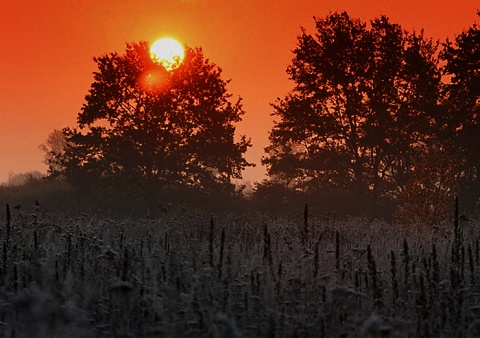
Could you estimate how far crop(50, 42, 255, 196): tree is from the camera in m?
31.2

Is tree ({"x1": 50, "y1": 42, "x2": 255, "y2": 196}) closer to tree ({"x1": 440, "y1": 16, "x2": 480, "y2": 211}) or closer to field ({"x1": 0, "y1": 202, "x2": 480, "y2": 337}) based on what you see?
tree ({"x1": 440, "y1": 16, "x2": 480, "y2": 211})

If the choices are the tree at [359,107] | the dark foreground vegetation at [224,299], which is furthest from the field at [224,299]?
the tree at [359,107]

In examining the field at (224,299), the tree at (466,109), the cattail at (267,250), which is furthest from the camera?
the tree at (466,109)

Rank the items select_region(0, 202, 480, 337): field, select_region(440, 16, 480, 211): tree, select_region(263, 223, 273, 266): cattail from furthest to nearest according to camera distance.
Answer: select_region(440, 16, 480, 211): tree < select_region(263, 223, 273, 266): cattail < select_region(0, 202, 480, 337): field

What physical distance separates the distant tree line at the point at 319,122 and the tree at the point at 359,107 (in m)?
0.05

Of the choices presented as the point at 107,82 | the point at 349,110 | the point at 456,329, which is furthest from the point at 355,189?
the point at 456,329

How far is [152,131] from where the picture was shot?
104 ft

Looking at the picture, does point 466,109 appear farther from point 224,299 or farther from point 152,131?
point 224,299

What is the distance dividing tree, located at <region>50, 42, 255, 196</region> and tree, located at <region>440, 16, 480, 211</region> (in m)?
10.8

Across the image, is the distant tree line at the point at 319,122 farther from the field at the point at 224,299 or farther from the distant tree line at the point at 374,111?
the field at the point at 224,299

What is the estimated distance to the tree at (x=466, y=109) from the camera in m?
29.5

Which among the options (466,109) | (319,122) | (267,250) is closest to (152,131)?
(319,122)

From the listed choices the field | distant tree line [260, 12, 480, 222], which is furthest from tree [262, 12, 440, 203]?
the field

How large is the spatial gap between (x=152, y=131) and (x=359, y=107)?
10.7 meters
